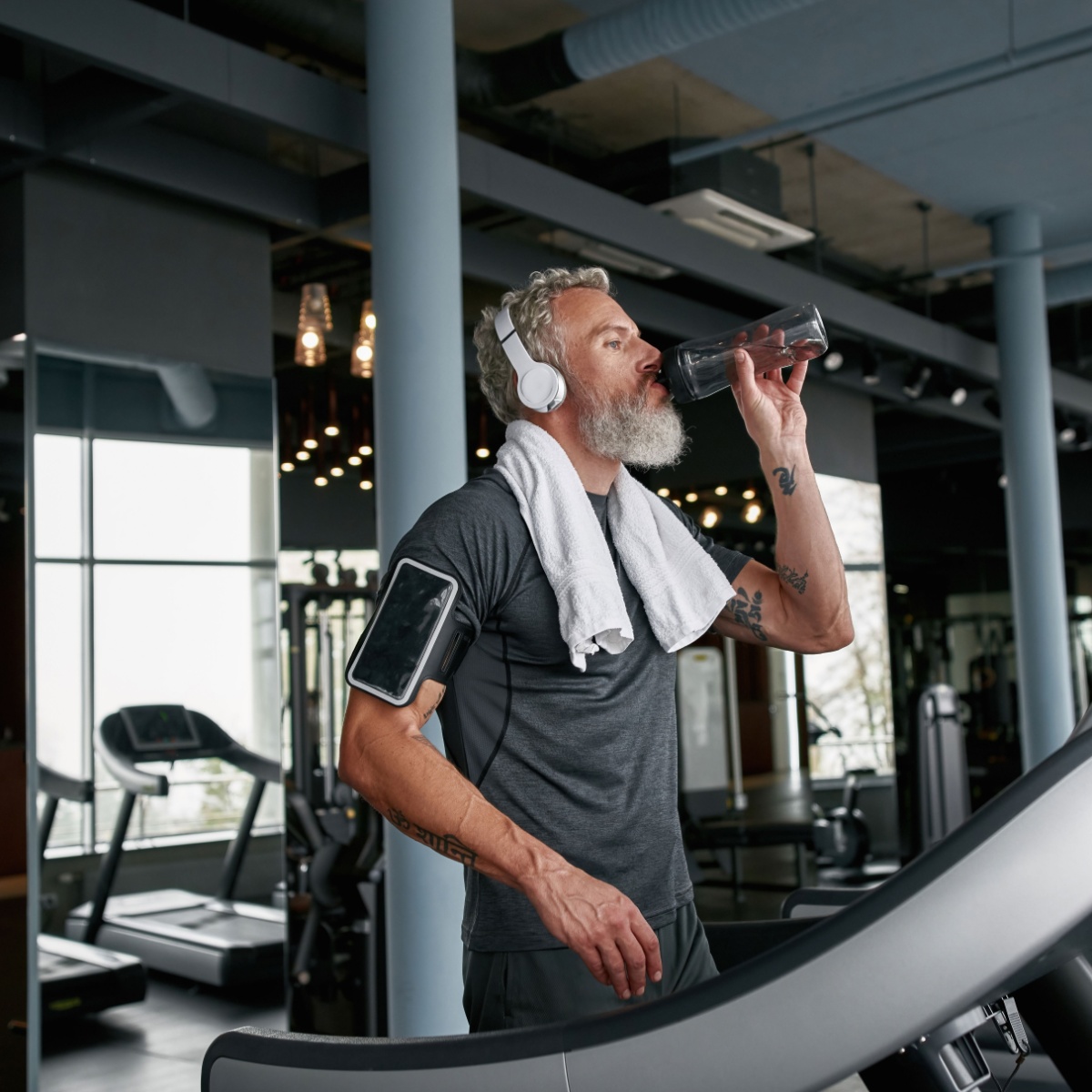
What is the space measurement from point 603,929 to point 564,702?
38cm

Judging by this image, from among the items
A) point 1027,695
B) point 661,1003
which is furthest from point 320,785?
point 661,1003

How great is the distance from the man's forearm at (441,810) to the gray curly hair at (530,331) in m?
0.57

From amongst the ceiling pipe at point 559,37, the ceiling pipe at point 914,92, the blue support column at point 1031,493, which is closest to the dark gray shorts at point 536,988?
the ceiling pipe at point 559,37

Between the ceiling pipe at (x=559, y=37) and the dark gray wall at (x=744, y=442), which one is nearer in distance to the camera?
the ceiling pipe at (x=559, y=37)

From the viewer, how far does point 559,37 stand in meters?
4.09

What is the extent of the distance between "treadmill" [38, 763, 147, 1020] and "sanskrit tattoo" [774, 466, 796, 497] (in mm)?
2560

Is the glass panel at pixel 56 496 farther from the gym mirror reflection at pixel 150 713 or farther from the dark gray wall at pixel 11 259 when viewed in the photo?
the dark gray wall at pixel 11 259

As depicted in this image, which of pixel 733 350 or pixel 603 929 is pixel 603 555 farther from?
pixel 603 929

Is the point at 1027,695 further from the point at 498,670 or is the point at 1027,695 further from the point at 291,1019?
the point at 498,670

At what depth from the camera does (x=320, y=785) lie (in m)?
5.69

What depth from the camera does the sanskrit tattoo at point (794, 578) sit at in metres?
1.56

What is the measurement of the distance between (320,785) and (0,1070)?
6.82ft

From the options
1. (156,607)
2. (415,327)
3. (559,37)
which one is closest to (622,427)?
(415,327)

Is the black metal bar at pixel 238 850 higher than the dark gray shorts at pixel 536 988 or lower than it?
lower
